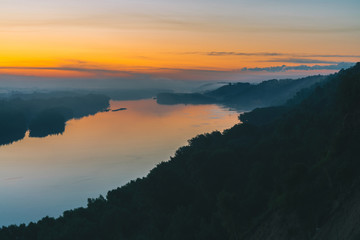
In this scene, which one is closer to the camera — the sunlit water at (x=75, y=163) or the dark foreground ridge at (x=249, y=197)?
the dark foreground ridge at (x=249, y=197)

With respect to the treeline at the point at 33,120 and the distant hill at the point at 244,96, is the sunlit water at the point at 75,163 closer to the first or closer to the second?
the treeline at the point at 33,120

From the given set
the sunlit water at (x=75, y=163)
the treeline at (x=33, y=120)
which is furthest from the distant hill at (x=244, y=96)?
the sunlit water at (x=75, y=163)

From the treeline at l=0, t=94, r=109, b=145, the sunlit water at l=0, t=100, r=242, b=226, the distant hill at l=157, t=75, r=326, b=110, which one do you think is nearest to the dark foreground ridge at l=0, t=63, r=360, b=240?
the sunlit water at l=0, t=100, r=242, b=226

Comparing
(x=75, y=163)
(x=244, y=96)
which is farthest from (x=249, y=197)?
(x=244, y=96)

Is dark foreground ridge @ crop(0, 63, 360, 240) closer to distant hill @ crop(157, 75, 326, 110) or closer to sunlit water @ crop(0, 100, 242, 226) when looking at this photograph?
sunlit water @ crop(0, 100, 242, 226)

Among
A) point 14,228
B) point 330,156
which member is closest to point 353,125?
point 330,156

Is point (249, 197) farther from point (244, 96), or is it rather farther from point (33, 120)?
point (244, 96)
